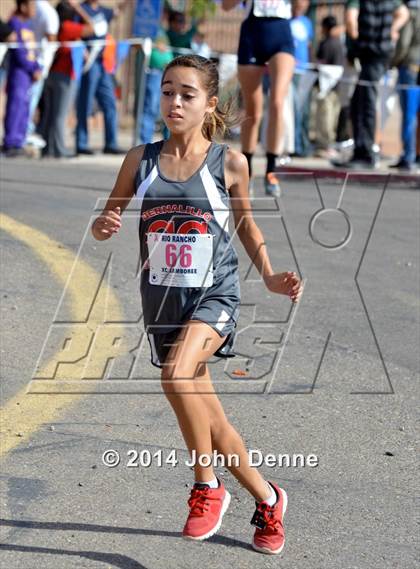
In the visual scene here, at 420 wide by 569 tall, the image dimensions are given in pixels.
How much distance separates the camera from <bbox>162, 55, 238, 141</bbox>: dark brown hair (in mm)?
4605

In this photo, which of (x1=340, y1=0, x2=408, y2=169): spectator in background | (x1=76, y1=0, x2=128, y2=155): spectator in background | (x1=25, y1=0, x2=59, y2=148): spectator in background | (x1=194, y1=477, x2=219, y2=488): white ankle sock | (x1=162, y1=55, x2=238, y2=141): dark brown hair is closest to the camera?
(x1=194, y1=477, x2=219, y2=488): white ankle sock

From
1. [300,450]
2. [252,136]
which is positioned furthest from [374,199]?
[300,450]

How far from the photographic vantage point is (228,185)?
463cm

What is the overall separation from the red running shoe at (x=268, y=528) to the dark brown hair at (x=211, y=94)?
1.35 metres

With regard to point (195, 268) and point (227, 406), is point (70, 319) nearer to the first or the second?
point (227, 406)

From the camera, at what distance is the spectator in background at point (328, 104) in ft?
57.2

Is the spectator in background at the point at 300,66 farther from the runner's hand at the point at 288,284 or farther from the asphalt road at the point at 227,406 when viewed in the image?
the runner's hand at the point at 288,284

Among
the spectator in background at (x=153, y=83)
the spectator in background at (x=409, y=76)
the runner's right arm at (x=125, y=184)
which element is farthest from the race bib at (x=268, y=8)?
the runner's right arm at (x=125, y=184)

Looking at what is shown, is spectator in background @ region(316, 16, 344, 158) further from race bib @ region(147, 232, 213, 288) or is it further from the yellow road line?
race bib @ region(147, 232, 213, 288)

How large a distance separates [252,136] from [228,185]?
6.04 metres

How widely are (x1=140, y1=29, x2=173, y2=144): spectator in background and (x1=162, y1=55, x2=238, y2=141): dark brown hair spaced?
1130 cm

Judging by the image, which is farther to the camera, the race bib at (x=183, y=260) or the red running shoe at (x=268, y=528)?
the race bib at (x=183, y=260)

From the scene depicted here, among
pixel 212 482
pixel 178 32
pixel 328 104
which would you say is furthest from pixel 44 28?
pixel 212 482

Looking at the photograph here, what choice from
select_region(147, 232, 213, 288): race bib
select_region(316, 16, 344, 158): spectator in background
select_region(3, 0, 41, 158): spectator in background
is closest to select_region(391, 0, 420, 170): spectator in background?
select_region(316, 16, 344, 158): spectator in background
